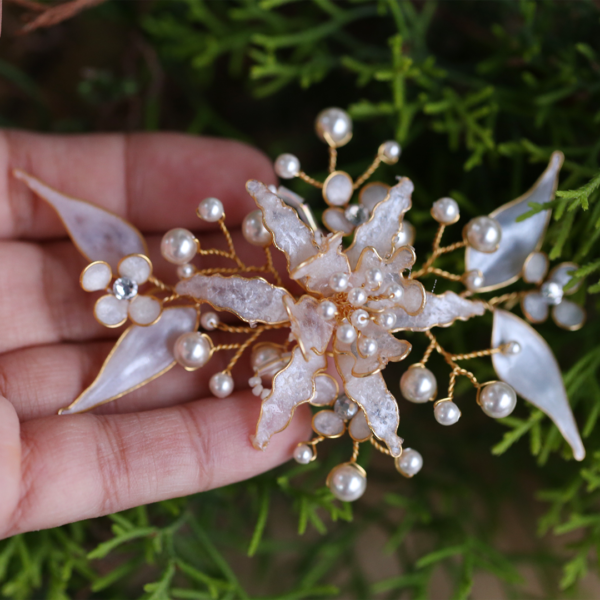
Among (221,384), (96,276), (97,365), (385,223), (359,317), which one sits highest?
(385,223)

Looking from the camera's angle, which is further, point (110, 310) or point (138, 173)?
point (138, 173)

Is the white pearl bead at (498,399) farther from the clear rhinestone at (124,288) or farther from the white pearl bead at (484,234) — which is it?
the clear rhinestone at (124,288)

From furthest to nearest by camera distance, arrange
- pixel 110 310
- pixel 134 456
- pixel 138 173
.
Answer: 1. pixel 138 173
2. pixel 110 310
3. pixel 134 456

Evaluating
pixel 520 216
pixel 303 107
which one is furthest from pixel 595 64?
pixel 303 107

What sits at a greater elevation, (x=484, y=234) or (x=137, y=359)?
(x=484, y=234)

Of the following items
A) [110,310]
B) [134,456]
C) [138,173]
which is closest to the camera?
[134,456]

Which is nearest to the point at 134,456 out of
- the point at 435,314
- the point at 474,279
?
the point at 435,314

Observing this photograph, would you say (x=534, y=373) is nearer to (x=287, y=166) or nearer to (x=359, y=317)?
(x=359, y=317)
